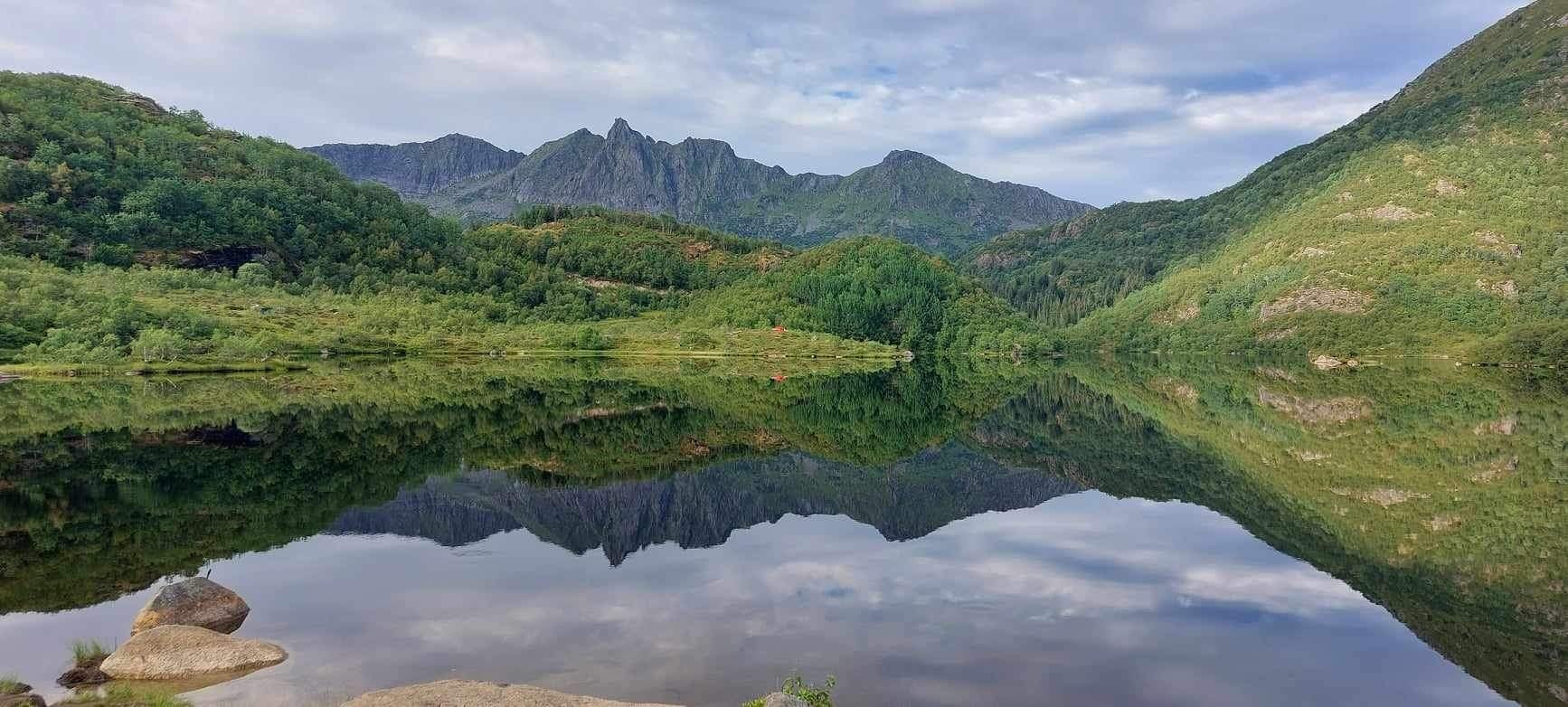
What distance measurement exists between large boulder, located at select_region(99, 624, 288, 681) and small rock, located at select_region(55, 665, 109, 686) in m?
0.12

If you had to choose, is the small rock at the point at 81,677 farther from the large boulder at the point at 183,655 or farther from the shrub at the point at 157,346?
the shrub at the point at 157,346

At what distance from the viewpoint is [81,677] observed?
41.7 ft

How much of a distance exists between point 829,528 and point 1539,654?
1648 cm

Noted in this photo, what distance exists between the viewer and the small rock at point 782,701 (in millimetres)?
10320

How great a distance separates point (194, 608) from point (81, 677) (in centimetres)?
252

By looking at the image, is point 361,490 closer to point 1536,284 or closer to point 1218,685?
point 1218,685

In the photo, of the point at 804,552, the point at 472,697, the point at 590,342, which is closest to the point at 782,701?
the point at 472,697

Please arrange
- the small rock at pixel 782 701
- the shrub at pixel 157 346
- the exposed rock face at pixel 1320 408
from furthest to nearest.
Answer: the shrub at pixel 157 346 < the exposed rock face at pixel 1320 408 < the small rock at pixel 782 701

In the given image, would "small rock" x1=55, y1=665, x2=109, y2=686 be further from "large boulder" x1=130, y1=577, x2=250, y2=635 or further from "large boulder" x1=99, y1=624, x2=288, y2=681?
"large boulder" x1=130, y1=577, x2=250, y2=635

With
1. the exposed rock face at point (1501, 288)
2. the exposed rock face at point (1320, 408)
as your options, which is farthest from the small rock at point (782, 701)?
the exposed rock face at point (1501, 288)

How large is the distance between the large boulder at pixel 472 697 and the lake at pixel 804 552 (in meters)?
1.16

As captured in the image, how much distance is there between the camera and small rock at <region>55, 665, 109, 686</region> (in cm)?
1255

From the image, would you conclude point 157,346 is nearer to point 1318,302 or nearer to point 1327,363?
point 1327,363

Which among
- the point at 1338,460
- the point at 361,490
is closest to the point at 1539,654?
the point at 1338,460
